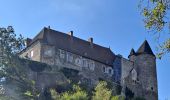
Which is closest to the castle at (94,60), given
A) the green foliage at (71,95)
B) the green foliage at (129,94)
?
the green foliage at (129,94)

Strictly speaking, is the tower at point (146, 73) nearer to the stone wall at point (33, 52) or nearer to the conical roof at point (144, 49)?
the conical roof at point (144, 49)

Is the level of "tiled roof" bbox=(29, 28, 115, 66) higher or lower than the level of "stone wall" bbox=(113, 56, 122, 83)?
higher

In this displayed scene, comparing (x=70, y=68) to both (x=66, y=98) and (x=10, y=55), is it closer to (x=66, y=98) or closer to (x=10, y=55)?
(x=66, y=98)

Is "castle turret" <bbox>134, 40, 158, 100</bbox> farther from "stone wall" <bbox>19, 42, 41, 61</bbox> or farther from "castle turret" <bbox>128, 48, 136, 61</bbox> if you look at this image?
"stone wall" <bbox>19, 42, 41, 61</bbox>

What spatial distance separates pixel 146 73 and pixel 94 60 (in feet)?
26.2

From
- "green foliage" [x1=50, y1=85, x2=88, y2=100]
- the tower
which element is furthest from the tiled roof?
"green foliage" [x1=50, y1=85, x2=88, y2=100]

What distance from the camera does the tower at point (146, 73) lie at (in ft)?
222

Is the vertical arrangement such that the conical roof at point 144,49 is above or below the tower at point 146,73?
above

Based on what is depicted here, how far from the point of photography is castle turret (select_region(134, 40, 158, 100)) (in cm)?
6769

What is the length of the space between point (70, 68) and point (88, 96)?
587 cm

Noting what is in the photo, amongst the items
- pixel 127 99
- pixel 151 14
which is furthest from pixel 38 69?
pixel 151 14

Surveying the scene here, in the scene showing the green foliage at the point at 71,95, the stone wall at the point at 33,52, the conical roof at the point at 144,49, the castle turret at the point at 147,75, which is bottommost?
the green foliage at the point at 71,95

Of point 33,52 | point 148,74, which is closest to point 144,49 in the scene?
point 148,74

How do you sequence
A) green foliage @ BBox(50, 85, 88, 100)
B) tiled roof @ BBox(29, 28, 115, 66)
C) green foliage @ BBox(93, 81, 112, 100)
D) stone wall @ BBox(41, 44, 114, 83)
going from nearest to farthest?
1. green foliage @ BBox(50, 85, 88, 100)
2. green foliage @ BBox(93, 81, 112, 100)
3. stone wall @ BBox(41, 44, 114, 83)
4. tiled roof @ BBox(29, 28, 115, 66)
